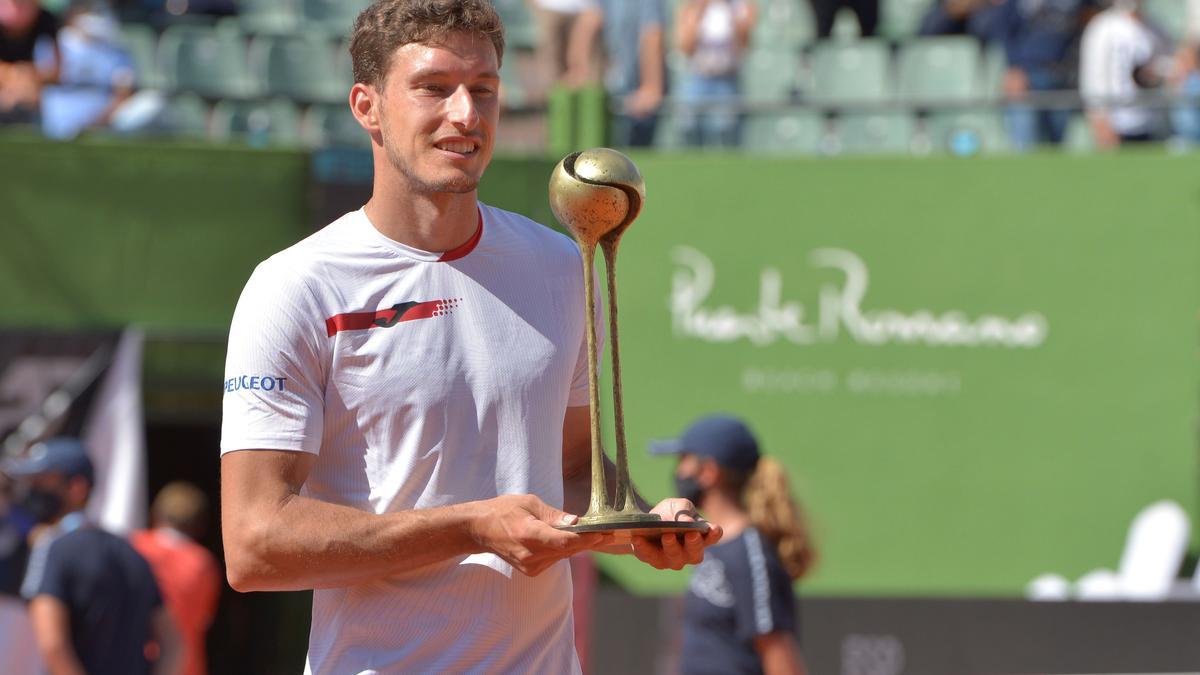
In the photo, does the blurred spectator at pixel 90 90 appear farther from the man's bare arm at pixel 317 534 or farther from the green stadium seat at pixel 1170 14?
the man's bare arm at pixel 317 534

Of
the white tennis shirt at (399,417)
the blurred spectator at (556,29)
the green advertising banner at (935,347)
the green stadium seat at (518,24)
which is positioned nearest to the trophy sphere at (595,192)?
the white tennis shirt at (399,417)

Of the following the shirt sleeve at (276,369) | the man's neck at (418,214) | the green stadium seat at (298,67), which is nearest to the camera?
the shirt sleeve at (276,369)

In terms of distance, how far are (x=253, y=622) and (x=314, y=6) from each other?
15.0 ft

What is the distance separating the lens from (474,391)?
267 cm

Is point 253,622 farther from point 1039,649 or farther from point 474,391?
point 474,391

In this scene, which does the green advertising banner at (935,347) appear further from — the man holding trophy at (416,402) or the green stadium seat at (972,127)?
the man holding trophy at (416,402)

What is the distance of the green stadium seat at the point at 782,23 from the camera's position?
12.9 metres

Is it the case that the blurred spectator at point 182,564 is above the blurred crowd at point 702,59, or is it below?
below

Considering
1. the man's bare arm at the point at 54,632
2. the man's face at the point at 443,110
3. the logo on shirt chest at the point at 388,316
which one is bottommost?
the man's bare arm at the point at 54,632

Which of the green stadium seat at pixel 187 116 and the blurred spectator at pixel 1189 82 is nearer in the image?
the blurred spectator at pixel 1189 82

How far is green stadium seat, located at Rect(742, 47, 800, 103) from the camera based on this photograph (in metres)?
12.1

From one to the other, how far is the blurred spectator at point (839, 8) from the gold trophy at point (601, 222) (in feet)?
33.4

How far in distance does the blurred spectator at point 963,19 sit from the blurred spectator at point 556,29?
2470 millimetres

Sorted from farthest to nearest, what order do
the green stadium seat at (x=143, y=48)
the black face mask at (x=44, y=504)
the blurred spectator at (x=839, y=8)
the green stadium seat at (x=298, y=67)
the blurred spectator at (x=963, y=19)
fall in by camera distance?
the blurred spectator at (x=839, y=8), the green stadium seat at (x=298, y=67), the green stadium seat at (x=143, y=48), the blurred spectator at (x=963, y=19), the black face mask at (x=44, y=504)
